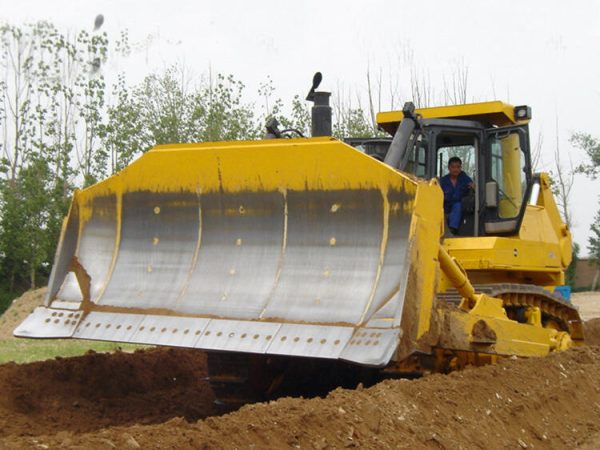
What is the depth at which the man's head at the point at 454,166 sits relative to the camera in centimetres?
878

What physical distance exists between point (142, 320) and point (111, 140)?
19.2 metres

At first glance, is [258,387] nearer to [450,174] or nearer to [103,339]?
[103,339]

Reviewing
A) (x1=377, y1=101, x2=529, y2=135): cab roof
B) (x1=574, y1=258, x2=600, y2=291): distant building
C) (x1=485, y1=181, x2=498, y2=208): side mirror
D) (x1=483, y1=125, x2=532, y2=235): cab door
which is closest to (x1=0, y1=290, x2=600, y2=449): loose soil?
(x1=483, y1=125, x2=532, y2=235): cab door

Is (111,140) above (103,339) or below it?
above

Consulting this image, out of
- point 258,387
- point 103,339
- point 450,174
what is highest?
point 450,174

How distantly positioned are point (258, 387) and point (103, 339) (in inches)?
57.1

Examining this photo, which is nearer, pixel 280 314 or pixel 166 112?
pixel 280 314

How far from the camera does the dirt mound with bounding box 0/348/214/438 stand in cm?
725

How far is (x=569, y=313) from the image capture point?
951cm

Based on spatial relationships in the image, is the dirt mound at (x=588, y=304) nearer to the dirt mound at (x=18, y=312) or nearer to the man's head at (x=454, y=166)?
the dirt mound at (x=18, y=312)

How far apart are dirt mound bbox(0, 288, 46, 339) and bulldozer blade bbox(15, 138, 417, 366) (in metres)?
14.6

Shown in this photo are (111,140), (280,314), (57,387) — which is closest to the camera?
(280,314)

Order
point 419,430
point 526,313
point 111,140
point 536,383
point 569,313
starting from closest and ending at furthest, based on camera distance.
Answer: point 419,430
point 536,383
point 526,313
point 569,313
point 111,140

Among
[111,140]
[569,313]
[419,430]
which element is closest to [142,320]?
[419,430]
